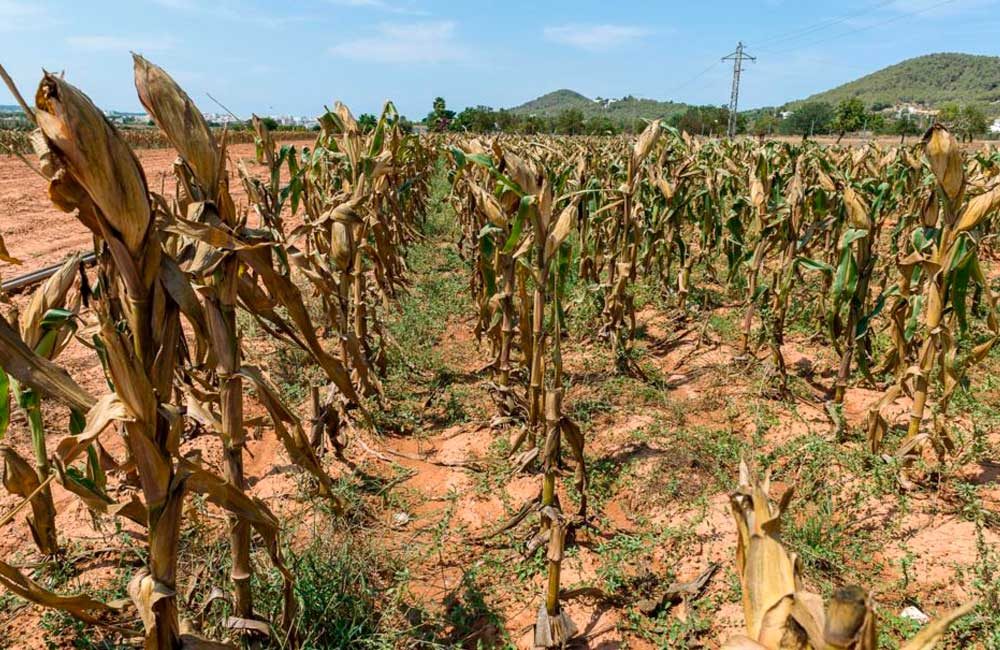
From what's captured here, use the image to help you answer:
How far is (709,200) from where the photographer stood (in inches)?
240

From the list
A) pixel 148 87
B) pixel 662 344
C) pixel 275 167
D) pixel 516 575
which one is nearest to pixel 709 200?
pixel 662 344

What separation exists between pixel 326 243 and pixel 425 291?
239 centimetres

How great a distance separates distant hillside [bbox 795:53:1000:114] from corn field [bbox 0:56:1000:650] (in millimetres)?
110862

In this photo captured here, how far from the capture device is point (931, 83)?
11469 cm

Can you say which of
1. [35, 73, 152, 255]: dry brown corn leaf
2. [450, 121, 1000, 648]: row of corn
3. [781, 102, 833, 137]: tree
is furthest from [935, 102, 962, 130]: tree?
[781, 102, 833, 137]: tree

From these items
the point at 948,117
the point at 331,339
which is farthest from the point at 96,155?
the point at 948,117

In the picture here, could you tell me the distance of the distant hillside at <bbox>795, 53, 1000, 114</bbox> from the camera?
331 feet

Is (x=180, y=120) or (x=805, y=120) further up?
(x=805, y=120)

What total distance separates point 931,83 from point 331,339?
14549 centimetres

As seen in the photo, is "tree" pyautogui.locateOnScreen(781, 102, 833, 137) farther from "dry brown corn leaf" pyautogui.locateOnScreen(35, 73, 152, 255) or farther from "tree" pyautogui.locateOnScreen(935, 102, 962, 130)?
"dry brown corn leaf" pyautogui.locateOnScreen(35, 73, 152, 255)

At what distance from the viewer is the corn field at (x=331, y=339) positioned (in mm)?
1114

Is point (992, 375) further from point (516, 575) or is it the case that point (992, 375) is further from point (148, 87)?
point (148, 87)

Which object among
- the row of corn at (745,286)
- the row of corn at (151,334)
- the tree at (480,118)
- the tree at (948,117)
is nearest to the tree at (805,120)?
the tree at (948,117)

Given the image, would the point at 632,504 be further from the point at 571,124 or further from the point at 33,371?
the point at 571,124
